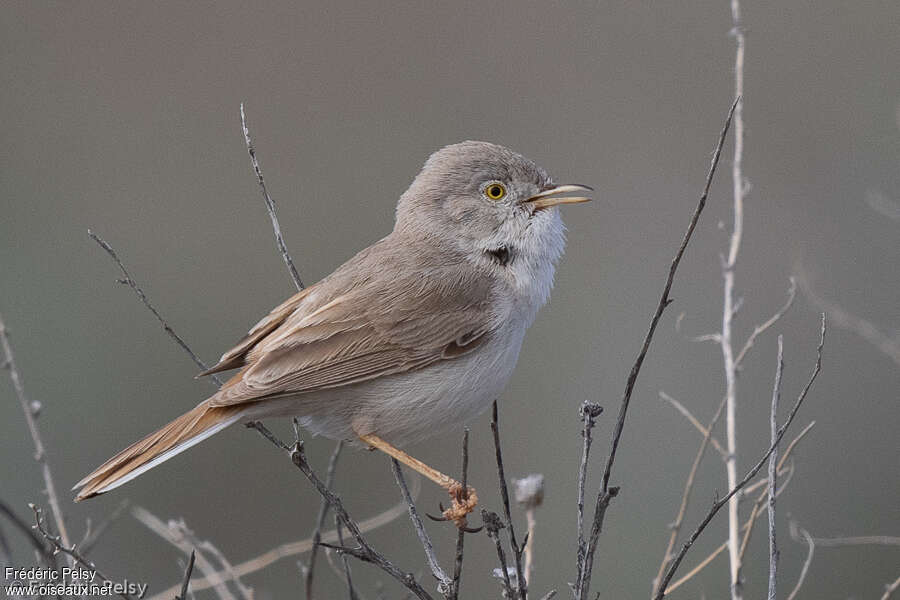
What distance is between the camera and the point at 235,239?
1012 centimetres

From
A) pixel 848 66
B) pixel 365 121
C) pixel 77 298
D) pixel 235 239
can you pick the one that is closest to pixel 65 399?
Result: pixel 77 298

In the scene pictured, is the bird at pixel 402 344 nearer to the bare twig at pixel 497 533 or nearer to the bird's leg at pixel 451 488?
the bird's leg at pixel 451 488

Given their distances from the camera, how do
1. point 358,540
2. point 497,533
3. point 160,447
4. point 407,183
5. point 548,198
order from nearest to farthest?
point 497,533 < point 358,540 < point 160,447 < point 548,198 < point 407,183

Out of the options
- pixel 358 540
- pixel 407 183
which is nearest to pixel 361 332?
pixel 358 540

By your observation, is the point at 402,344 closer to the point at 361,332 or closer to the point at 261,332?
the point at 361,332

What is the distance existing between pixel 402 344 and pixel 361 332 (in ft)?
0.53

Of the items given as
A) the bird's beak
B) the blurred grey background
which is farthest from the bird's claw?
the blurred grey background

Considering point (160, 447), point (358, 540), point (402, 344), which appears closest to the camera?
point (358, 540)

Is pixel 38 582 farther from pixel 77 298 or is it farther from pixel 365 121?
pixel 365 121

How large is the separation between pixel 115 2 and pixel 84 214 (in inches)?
121

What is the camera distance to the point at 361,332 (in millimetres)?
4414

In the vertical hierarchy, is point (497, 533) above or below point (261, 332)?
below

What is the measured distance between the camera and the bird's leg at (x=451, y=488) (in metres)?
4.12

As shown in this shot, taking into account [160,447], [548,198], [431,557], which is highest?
[548,198]
